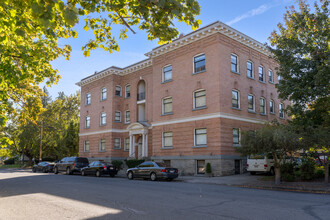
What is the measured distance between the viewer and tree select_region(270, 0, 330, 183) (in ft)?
53.0

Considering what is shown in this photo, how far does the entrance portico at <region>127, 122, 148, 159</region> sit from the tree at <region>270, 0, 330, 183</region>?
56.1 feet

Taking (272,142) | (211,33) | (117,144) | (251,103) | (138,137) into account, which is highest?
(211,33)

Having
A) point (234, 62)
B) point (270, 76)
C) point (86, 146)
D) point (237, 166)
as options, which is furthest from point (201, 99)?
point (86, 146)

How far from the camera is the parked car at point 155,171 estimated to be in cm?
2016

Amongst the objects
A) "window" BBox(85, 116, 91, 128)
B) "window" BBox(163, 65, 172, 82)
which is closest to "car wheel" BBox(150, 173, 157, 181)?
"window" BBox(163, 65, 172, 82)

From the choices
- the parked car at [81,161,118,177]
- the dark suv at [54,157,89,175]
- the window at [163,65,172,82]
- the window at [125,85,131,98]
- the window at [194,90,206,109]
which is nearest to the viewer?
the parked car at [81,161,118,177]

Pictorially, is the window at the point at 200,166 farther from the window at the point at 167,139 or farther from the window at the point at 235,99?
the window at the point at 235,99

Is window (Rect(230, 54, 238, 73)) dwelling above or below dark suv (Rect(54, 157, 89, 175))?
above

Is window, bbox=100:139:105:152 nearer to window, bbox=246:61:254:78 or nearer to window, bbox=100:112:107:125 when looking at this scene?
window, bbox=100:112:107:125

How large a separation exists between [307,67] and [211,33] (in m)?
9.92

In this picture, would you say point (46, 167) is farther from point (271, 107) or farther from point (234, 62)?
point (271, 107)

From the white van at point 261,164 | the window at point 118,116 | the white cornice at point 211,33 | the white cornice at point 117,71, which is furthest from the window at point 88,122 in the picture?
the white van at point 261,164

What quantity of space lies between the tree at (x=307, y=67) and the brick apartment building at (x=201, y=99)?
264 cm

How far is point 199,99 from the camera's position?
26.0m
